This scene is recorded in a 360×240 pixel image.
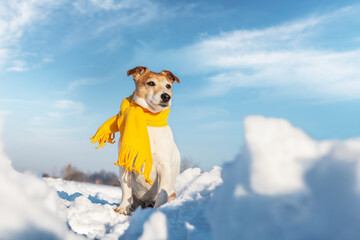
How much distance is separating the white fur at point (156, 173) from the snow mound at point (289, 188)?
1724mm

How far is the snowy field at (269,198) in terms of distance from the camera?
122cm

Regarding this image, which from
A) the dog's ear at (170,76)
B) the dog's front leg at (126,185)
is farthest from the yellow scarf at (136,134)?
the dog's ear at (170,76)

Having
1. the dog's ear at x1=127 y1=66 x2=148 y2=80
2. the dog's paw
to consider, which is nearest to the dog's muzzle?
the dog's ear at x1=127 y1=66 x2=148 y2=80

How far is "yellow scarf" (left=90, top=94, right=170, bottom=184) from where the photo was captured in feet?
10.1

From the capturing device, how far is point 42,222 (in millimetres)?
1724

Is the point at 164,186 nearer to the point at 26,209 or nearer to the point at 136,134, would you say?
the point at 136,134

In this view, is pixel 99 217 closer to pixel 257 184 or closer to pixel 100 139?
pixel 100 139

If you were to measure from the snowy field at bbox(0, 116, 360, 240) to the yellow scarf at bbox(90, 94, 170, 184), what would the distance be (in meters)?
1.19

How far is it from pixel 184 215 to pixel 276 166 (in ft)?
2.99

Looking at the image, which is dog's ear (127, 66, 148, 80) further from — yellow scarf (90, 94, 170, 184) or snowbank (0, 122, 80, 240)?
snowbank (0, 122, 80, 240)

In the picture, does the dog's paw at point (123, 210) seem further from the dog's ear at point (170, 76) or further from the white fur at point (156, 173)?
the dog's ear at point (170, 76)

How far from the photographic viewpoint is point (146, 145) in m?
3.14

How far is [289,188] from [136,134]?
2019 mm

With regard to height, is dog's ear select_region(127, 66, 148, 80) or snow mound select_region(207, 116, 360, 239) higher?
dog's ear select_region(127, 66, 148, 80)
